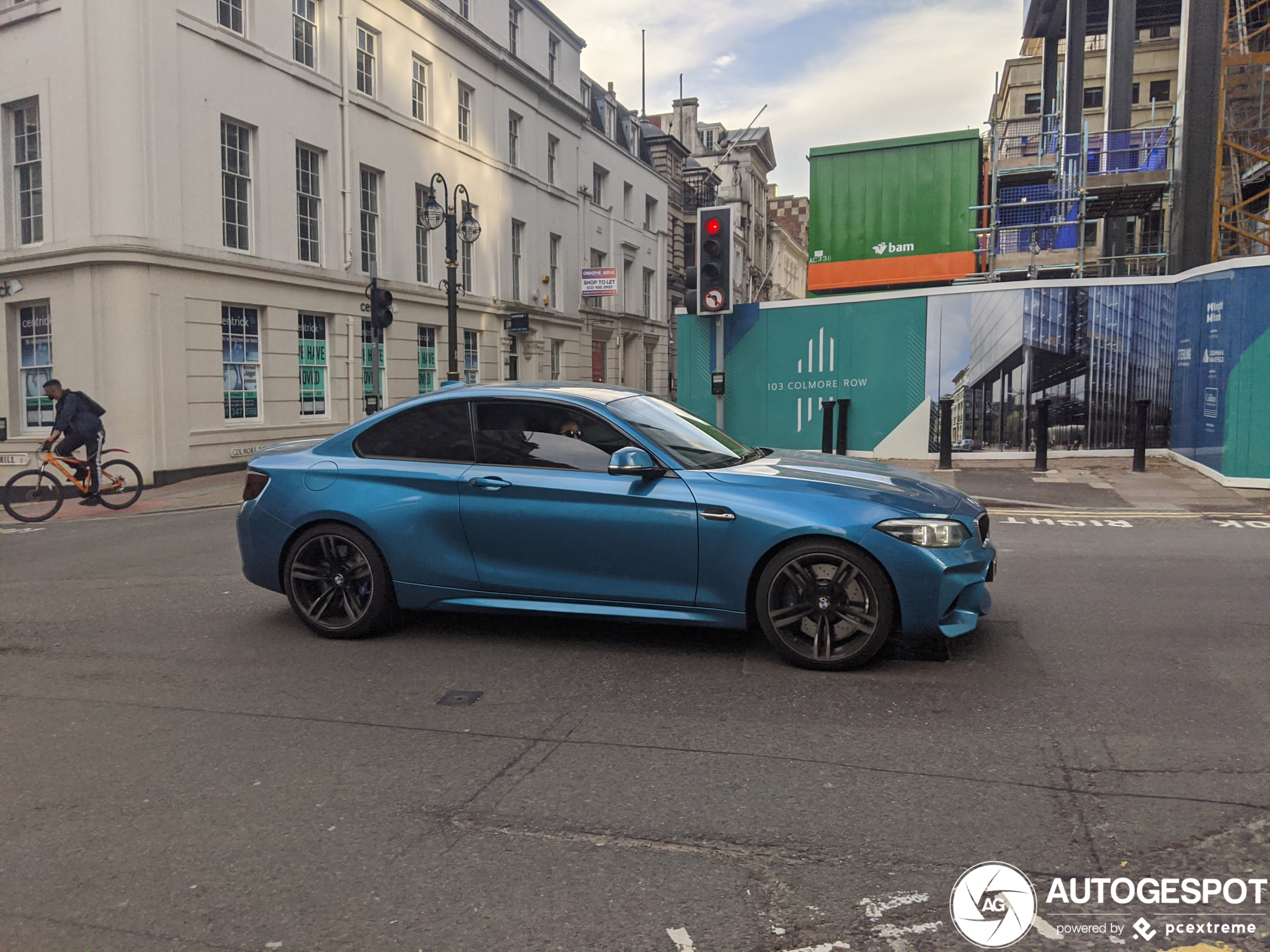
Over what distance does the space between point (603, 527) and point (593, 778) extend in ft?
5.82

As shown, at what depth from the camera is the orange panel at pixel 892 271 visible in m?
22.5

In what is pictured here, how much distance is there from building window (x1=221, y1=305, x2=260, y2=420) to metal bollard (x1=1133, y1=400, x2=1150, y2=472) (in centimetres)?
1633

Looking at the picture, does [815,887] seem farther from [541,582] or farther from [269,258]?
[269,258]

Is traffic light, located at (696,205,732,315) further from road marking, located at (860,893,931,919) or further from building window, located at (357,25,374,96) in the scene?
road marking, located at (860,893,931,919)

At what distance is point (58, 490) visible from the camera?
13.5m

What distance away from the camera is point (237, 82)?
65.4ft

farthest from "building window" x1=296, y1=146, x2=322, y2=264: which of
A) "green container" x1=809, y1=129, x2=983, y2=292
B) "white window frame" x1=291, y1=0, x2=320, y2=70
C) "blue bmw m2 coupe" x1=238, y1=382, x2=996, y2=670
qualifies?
"blue bmw m2 coupe" x1=238, y1=382, x2=996, y2=670

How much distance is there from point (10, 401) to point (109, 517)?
7713mm

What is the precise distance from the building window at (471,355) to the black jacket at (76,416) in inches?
622

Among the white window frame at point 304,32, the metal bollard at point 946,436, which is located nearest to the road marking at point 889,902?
the metal bollard at point 946,436

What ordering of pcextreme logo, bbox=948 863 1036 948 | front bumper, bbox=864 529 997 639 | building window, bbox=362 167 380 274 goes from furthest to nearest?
building window, bbox=362 167 380 274, front bumper, bbox=864 529 997 639, pcextreme logo, bbox=948 863 1036 948

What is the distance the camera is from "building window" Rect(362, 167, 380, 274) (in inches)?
963

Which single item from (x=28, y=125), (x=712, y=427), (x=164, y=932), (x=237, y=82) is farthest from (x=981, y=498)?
(x=28, y=125)

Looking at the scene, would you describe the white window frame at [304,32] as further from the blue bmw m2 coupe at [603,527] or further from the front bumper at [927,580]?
the front bumper at [927,580]
